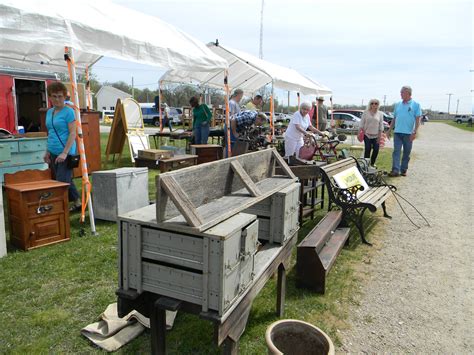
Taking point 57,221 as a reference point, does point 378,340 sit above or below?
below

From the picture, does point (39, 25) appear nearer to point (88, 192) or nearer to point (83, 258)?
point (88, 192)

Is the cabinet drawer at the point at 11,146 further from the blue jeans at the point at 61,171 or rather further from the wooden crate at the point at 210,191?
the wooden crate at the point at 210,191

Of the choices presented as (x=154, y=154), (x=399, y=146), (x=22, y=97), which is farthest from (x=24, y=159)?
(x=399, y=146)

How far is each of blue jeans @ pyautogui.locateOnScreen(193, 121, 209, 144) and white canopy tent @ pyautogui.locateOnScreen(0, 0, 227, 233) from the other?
9.30ft

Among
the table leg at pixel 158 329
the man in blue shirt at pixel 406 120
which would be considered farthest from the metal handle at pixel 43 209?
the man in blue shirt at pixel 406 120

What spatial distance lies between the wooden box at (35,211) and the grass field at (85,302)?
14cm

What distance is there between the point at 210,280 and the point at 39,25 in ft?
11.7

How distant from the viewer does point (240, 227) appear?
206 centimetres

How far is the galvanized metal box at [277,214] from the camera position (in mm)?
2980

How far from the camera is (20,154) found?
7387 millimetres

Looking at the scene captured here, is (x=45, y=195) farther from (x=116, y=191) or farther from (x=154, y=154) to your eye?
(x=154, y=154)

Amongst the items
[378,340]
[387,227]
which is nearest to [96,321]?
[378,340]

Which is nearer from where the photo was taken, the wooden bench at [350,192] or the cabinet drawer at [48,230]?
the cabinet drawer at [48,230]

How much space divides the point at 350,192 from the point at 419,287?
1455 mm
